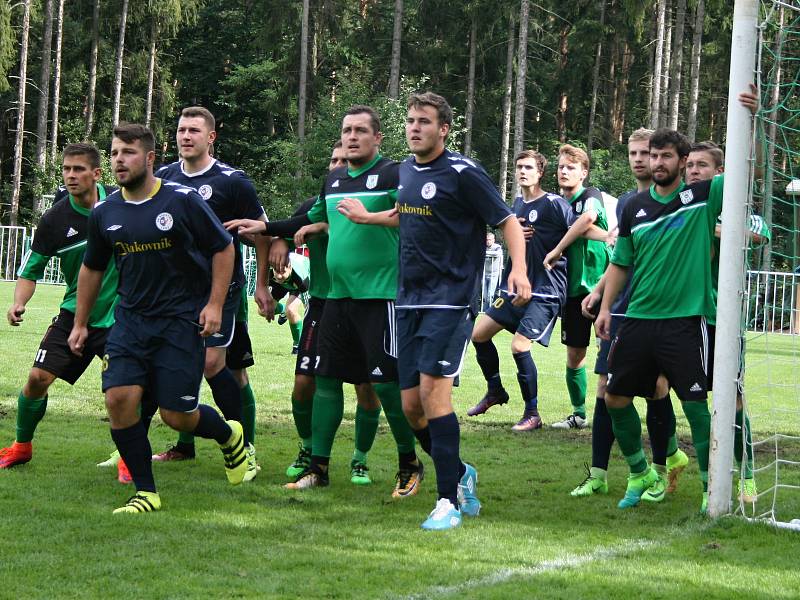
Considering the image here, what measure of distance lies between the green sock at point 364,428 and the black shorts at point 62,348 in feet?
5.53

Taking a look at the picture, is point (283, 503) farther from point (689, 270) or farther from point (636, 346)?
point (689, 270)

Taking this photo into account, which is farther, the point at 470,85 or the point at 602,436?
the point at 470,85

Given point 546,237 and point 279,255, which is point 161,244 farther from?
point 546,237

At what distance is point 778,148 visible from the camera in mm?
6816

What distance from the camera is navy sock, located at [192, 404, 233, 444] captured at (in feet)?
21.1

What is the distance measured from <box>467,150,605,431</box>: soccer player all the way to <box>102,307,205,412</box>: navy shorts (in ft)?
14.2

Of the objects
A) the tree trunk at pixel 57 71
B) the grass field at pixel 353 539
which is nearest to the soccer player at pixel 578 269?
the grass field at pixel 353 539

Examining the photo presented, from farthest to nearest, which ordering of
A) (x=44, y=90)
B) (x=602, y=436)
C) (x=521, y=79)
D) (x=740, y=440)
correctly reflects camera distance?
(x=44, y=90), (x=521, y=79), (x=602, y=436), (x=740, y=440)

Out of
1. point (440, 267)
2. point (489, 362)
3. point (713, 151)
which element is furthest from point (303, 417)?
point (489, 362)

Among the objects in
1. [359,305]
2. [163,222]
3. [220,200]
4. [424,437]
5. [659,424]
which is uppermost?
[220,200]

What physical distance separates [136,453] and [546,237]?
5.00 metres

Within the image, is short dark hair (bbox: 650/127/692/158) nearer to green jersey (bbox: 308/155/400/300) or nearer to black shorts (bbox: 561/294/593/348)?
green jersey (bbox: 308/155/400/300)

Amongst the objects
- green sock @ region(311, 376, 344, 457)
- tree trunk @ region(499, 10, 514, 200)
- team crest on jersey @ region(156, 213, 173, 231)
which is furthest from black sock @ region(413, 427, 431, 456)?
tree trunk @ region(499, 10, 514, 200)

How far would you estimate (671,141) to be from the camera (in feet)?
20.6
